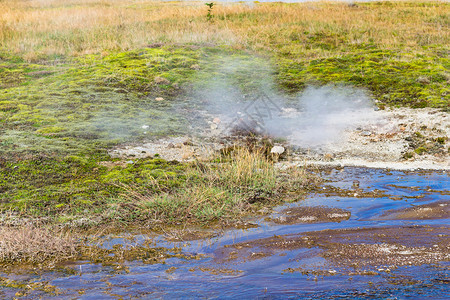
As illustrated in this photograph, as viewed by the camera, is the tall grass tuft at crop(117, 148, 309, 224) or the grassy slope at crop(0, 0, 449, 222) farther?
the grassy slope at crop(0, 0, 449, 222)

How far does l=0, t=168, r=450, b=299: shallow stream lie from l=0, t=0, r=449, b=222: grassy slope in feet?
4.36

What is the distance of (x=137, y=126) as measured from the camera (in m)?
12.2

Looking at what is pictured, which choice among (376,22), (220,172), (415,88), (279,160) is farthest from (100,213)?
(376,22)

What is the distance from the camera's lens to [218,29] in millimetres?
22297

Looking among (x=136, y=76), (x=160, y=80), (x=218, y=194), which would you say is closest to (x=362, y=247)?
(x=218, y=194)

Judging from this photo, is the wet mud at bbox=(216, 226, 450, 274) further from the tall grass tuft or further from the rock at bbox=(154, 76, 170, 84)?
the rock at bbox=(154, 76, 170, 84)

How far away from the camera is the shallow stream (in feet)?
17.0

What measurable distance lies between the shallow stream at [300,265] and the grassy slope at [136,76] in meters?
1.33

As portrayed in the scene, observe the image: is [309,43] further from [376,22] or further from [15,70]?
[15,70]

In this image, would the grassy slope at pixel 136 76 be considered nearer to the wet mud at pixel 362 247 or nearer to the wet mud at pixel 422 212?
the wet mud at pixel 362 247

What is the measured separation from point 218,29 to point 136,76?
7.65 metres

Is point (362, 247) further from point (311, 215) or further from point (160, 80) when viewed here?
point (160, 80)

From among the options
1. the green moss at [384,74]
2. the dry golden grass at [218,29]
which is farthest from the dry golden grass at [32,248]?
the dry golden grass at [218,29]

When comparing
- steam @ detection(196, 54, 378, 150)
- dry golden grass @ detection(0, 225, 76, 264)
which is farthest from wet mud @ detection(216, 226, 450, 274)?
steam @ detection(196, 54, 378, 150)
